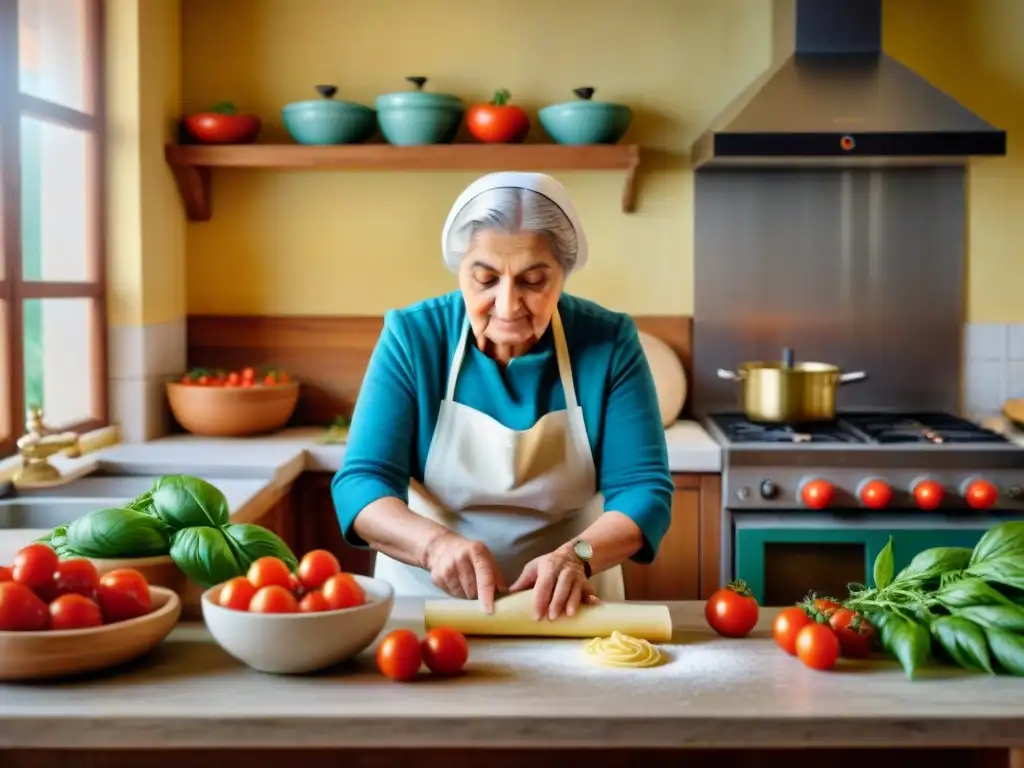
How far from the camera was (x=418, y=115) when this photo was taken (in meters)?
3.72

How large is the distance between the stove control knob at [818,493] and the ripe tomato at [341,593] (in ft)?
6.45

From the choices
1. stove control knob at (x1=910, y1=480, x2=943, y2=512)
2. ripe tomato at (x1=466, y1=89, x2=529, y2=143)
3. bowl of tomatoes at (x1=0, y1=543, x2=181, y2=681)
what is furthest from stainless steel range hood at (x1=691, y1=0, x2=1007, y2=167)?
bowl of tomatoes at (x1=0, y1=543, x2=181, y2=681)

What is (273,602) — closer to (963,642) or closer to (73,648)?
(73,648)

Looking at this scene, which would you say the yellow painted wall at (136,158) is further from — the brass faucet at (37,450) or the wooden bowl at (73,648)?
the wooden bowl at (73,648)

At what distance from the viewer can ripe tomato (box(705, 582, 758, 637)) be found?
173 cm

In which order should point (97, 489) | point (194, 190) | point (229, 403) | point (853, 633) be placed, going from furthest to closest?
point (194, 190) < point (229, 403) < point (97, 489) < point (853, 633)

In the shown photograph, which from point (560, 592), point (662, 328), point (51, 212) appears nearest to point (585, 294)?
point (662, 328)

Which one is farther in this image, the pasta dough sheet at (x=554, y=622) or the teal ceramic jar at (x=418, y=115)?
the teal ceramic jar at (x=418, y=115)

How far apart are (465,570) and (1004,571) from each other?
758mm

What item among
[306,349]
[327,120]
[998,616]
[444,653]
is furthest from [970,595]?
[306,349]

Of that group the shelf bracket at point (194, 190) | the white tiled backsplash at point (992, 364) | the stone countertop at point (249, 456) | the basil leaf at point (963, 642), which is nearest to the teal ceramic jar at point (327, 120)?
the shelf bracket at point (194, 190)

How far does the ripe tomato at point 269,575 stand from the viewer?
1.55 m

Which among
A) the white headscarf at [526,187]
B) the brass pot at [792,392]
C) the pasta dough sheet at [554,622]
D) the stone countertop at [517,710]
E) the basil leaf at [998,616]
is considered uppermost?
the white headscarf at [526,187]

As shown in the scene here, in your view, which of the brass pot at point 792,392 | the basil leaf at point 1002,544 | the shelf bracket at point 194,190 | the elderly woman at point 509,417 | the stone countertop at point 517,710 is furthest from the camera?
the shelf bracket at point 194,190
